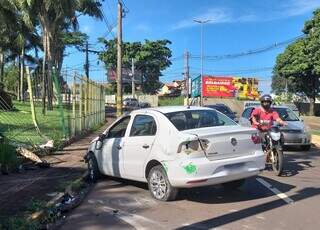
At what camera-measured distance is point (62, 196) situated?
10.5 meters

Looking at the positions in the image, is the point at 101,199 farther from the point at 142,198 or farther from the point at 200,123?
the point at 200,123

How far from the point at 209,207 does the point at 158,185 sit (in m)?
1.03

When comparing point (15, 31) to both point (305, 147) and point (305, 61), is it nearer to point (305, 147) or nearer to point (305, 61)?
point (305, 61)

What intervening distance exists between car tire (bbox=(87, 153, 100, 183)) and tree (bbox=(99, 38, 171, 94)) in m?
85.5

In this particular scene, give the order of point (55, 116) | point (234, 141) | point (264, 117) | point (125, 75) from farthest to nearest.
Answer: point (125, 75)
point (55, 116)
point (264, 117)
point (234, 141)

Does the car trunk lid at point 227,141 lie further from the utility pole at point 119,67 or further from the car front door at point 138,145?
the utility pole at point 119,67

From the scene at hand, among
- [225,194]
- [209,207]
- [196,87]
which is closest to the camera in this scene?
[209,207]

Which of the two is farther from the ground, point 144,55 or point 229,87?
point 144,55

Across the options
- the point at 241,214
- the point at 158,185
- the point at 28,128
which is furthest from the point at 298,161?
the point at 28,128

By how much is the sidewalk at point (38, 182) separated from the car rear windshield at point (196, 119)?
246cm

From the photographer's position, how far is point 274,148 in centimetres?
1356

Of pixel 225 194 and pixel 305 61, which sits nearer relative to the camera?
pixel 225 194

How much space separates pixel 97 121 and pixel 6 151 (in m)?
19.9

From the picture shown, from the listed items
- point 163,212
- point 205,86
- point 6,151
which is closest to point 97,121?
point 6,151
